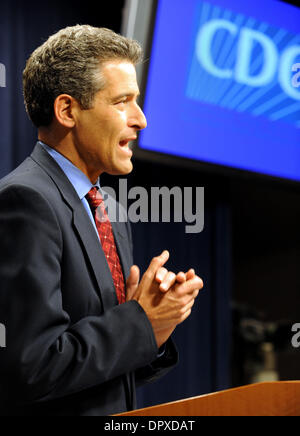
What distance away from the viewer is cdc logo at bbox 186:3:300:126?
2508 mm

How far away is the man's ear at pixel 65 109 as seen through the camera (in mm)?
1069

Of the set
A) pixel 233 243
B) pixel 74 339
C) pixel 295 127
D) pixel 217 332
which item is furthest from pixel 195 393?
pixel 233 243

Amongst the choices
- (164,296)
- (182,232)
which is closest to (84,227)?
(164,296)

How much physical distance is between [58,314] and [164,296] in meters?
0.19

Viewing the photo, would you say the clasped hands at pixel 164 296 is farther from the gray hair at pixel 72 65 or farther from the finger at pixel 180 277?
the gray hair at pixel 72 65

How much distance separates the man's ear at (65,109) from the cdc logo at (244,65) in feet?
4.87

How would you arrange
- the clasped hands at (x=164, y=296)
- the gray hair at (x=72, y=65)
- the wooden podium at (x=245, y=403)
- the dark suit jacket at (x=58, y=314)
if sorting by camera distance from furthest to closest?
the gray hair at (x=72, y=65)
the clasped hands at (x=164, y=296)
the dark suit jacket at (x=58, y=314)
the wooden podium at (x=245, y=403)

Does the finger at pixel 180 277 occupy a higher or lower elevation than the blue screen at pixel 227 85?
lower

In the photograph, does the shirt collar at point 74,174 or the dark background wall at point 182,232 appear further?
the dark background wall at point 182,232

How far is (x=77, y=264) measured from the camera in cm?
96

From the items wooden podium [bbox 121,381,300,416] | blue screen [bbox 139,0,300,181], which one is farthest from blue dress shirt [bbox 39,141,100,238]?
blue screen [bbox 139,0,300,181]

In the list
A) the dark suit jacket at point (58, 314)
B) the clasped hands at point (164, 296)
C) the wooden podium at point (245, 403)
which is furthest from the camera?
the clasped hands at point (164, 296)

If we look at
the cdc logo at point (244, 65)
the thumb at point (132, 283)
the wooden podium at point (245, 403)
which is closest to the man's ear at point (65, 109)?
the thumb at point (132, 283)

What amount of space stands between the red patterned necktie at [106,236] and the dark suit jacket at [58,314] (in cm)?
6
